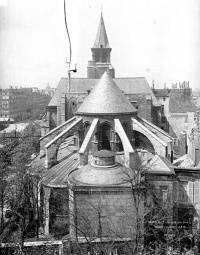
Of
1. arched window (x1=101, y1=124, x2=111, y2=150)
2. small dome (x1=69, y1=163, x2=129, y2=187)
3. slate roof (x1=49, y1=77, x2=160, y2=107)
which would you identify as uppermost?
slate roof (x1=49, y1=77, x2=160, y2=107)

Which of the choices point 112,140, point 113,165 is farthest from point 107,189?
point 112,140

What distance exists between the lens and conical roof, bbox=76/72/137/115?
1186 inches

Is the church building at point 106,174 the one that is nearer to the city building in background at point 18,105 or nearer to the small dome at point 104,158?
the small dome at point 104,158

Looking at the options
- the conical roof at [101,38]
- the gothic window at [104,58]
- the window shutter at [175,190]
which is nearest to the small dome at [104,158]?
the window shutter at [175,190]

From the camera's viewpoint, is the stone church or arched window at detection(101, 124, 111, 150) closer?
arched window at detection(101, 124, 111, 150)

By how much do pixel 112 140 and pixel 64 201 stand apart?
875 cm

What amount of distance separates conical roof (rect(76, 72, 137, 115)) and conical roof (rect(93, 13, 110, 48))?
36719 mm

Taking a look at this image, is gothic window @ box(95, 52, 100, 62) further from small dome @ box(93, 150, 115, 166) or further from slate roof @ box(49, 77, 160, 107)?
small dome @ box(93, 150, 115, 166)

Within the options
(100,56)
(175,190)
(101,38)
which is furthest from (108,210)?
(101,38)

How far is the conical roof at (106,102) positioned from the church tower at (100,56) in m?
34.4

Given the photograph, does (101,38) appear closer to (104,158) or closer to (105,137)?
(105,137)

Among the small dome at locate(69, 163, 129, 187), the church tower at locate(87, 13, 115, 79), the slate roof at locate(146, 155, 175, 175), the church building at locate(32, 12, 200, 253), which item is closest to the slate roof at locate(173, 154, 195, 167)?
the church building at locate(32, 12, 200, 253)

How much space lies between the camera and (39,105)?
402 feet

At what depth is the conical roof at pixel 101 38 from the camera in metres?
66.6
